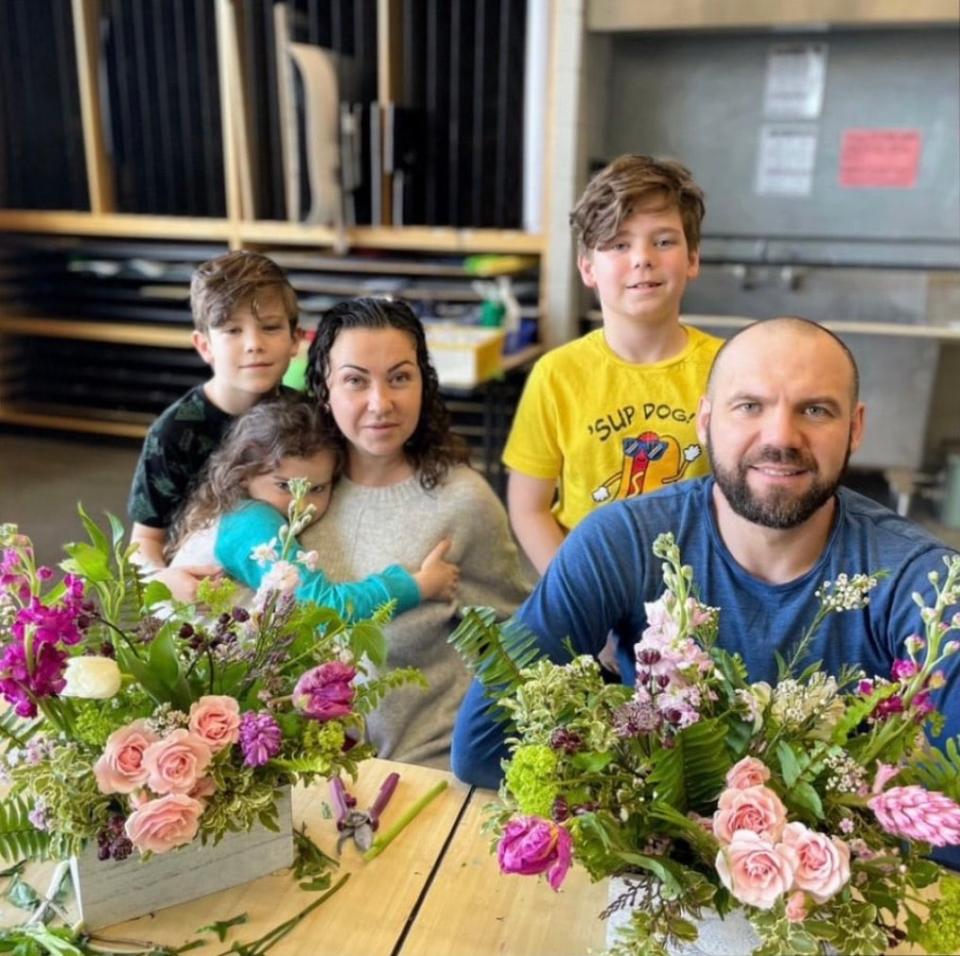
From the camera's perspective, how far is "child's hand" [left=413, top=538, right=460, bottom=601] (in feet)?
5.00

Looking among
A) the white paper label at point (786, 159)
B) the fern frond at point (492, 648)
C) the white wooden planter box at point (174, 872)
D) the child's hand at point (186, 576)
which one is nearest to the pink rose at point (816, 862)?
the fern frond at point (492, 648)

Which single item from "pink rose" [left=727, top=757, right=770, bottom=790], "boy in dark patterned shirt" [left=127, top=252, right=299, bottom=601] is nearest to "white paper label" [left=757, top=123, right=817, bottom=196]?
"boy in dark patterned shirt" [left=127, top=252, right=299, bottom=601]

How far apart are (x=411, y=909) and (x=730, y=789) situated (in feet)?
1.33

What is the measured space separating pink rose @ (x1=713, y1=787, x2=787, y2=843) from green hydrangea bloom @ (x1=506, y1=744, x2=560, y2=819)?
13 cm

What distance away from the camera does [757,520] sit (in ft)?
3.95

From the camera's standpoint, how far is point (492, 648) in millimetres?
853

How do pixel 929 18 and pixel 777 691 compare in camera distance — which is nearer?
pixel 777 691

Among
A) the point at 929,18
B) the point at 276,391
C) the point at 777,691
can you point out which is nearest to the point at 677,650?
the point at 777,691

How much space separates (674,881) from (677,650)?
0.18 metres

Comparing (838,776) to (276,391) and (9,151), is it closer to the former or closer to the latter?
(276,391)

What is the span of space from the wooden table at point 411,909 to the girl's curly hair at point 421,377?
0.71m

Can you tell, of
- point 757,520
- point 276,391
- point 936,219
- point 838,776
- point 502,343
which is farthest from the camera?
point 936,219

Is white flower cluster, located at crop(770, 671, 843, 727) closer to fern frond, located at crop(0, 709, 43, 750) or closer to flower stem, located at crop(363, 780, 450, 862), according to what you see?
flower stem, located at crop(363, 780, 450, 862)

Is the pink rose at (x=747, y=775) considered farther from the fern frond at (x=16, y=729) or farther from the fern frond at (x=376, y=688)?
the fern frond at (x=16, y=729)
